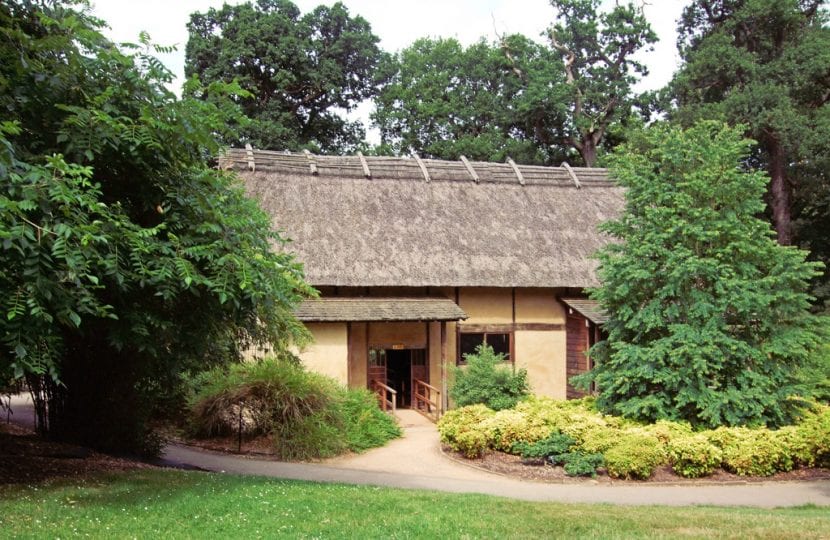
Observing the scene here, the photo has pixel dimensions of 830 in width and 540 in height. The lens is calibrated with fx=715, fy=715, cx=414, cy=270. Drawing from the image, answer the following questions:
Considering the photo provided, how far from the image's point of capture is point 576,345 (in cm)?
2255

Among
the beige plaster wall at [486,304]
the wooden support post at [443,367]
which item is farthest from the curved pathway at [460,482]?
the beige plaster wall at [486,304]

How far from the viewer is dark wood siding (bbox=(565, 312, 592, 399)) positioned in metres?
22.1

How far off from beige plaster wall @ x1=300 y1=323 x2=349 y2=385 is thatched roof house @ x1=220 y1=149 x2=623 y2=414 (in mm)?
38

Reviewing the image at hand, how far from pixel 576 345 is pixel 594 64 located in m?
21.6

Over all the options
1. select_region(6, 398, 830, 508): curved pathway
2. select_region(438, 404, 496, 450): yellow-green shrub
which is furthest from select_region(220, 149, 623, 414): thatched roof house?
select_region(6, 398, 830, 508): curved pathway

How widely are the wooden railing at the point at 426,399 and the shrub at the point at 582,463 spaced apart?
23.1ft

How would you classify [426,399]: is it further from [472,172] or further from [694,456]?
[694,456]

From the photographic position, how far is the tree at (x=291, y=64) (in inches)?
1409

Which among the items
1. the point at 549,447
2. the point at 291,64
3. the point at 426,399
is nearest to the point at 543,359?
the point at 426,399

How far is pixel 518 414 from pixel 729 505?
5.00m

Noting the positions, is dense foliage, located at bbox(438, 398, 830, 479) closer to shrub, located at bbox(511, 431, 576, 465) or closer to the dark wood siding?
shrub, located at bbox(511, 431, 576, 465)

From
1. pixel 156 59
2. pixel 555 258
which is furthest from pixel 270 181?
pixel 156 59

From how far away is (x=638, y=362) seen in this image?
14.4m

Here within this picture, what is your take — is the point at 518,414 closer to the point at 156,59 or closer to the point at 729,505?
the point at 729,505
